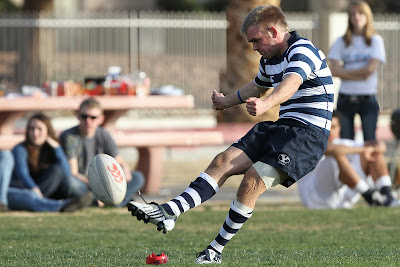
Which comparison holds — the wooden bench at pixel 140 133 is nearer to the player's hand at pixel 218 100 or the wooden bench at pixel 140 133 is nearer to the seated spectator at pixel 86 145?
the seated spectator at pixel 86 145

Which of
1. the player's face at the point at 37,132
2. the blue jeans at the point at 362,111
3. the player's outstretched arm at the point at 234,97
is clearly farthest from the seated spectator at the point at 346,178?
the player's outstretched arm at the point at 234,97

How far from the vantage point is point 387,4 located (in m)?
34.1

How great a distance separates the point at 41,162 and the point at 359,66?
13.4 ft

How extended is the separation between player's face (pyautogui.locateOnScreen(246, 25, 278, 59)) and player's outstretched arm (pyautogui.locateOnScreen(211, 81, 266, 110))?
436 millimetres

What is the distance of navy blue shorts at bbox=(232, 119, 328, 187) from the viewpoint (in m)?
6.24

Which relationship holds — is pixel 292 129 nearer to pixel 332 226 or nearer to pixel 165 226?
pixel 165 226

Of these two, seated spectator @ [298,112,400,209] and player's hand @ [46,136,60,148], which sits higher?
player's hand @ [46,136,60,148]

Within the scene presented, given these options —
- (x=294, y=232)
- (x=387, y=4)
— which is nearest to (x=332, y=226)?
(x=294, y=232)

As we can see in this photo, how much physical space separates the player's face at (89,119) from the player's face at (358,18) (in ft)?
10.9

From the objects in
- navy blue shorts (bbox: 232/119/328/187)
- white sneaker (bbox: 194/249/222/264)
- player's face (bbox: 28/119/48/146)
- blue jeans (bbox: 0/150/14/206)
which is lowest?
blue jeans (bbox: 0/150/14/206)

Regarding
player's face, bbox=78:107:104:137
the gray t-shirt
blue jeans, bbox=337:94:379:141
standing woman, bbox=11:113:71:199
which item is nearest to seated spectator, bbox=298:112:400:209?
blue jeans, bbox=337:94:379:141

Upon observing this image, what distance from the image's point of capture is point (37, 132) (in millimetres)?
10648

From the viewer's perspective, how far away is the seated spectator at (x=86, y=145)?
10.9 m

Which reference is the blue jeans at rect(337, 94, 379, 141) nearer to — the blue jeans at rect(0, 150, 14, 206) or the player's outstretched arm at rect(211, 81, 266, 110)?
the blue jeans at rect(0, 150, 14, 206)
